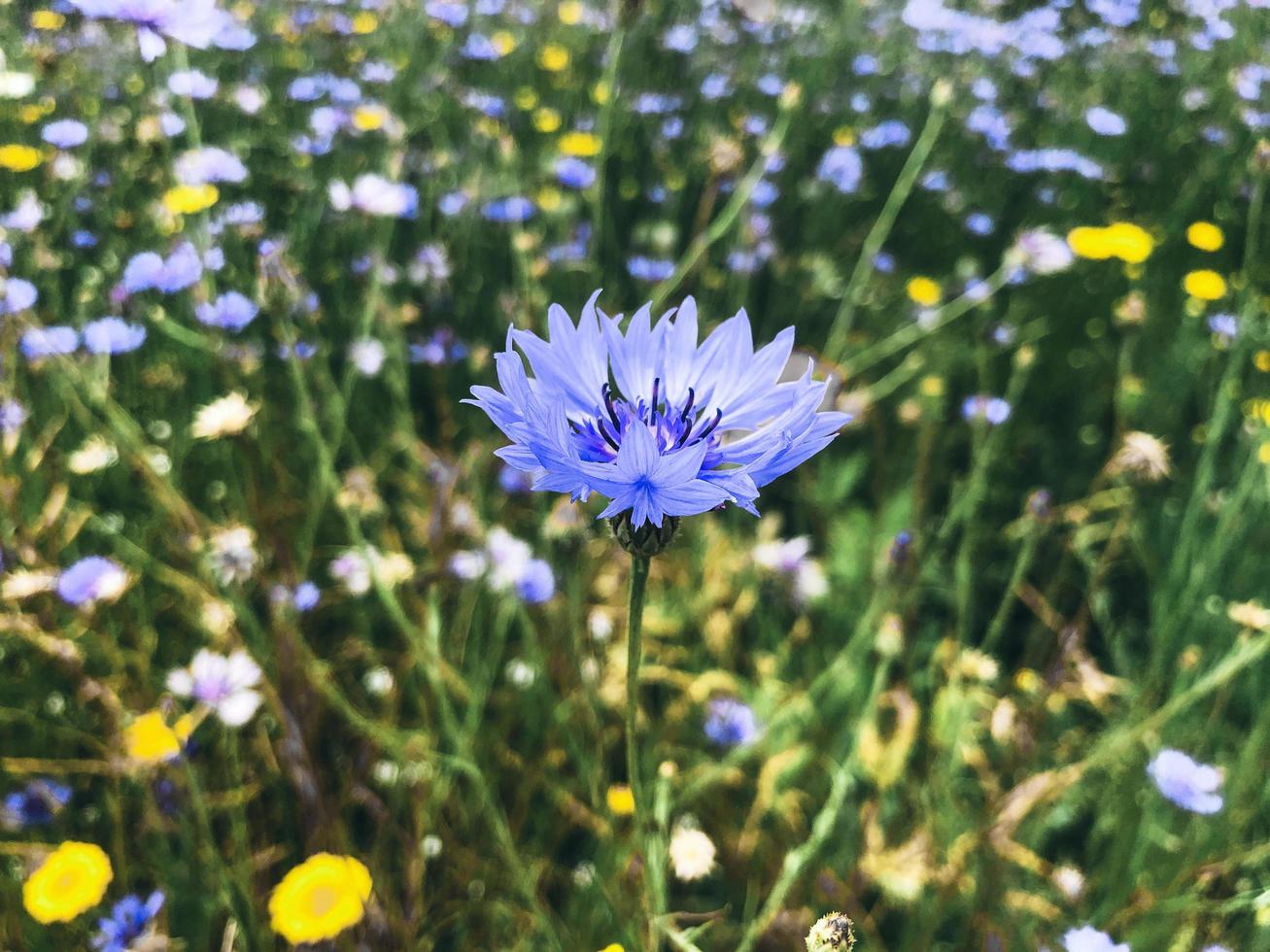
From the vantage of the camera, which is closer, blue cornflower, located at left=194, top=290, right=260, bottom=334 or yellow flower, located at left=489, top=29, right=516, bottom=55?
blue cornflower, located at left=194, top=290, right=260, bottom=334

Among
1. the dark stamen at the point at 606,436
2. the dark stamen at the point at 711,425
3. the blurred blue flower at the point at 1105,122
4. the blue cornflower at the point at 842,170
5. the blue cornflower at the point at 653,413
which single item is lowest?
the blue cornflower at the point at 842,170

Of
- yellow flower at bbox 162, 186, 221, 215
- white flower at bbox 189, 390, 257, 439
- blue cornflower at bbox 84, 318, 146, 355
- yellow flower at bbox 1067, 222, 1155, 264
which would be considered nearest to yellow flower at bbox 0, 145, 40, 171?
yellow flower at bbox 162, 186, 221, 215

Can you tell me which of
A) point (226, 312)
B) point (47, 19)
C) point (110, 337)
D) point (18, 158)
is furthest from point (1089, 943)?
point (47, 19)

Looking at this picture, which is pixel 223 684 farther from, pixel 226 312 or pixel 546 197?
pixel 546 197

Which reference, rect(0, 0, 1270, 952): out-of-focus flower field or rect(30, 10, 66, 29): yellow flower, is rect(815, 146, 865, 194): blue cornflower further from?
rect(30, 10, 66, 29): yellow flower

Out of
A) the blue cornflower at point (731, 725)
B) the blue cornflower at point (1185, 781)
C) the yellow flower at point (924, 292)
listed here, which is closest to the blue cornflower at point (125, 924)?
the blue cornflower at point (731, 725)

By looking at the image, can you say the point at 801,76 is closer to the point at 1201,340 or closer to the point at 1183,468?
the point at 1201,340

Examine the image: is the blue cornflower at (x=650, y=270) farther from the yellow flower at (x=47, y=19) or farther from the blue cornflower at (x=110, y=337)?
the yellow flower at (x=47, y=19)

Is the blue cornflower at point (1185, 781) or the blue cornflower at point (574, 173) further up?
the blue cornflower at point (574, 173)

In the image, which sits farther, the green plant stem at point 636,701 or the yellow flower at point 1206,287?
the yellow flower at point 1206,287
